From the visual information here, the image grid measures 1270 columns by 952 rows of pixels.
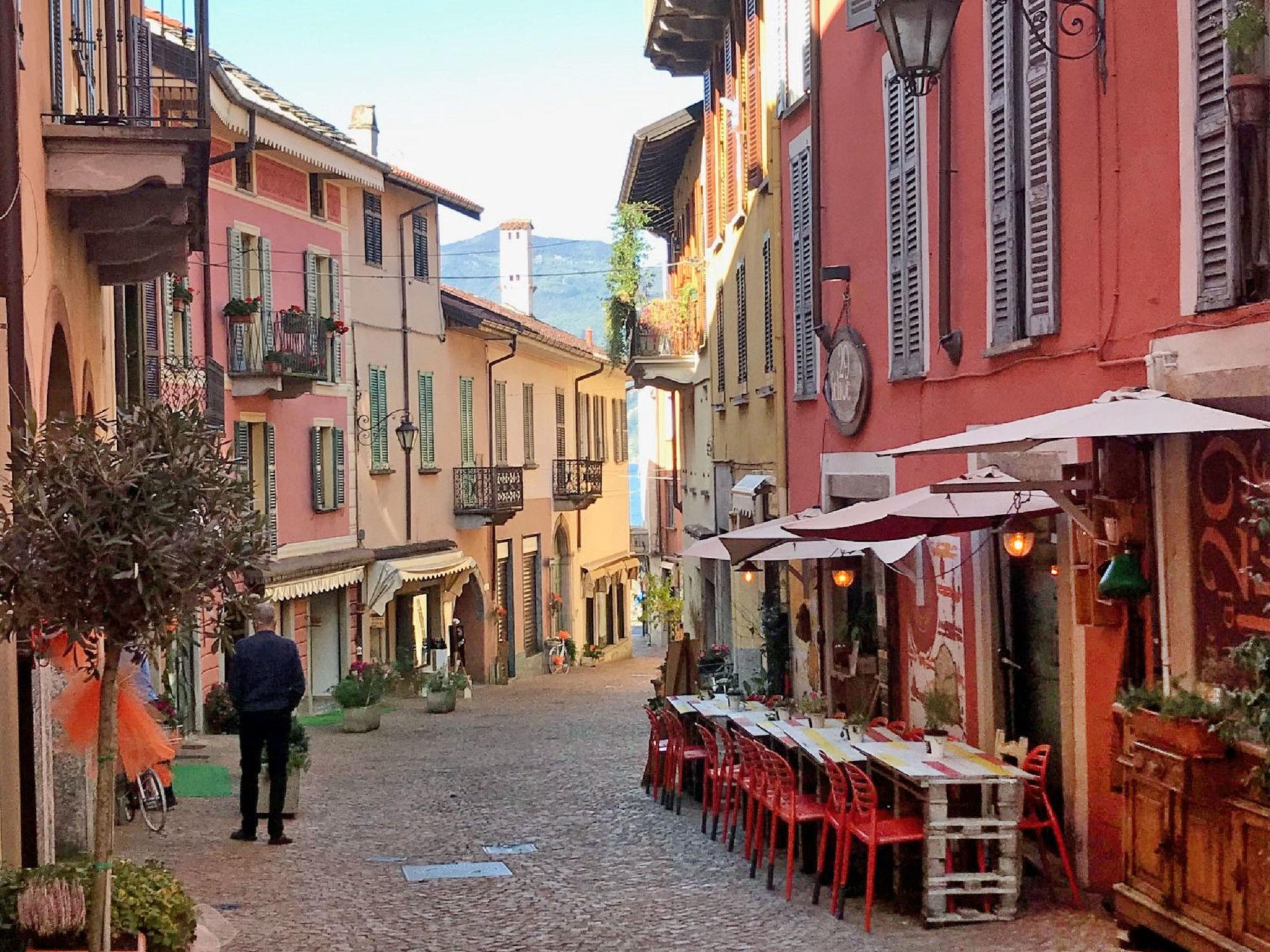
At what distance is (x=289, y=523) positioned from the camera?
2488 cm

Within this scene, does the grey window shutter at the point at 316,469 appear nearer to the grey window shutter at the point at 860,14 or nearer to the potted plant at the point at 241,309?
the potted plant at the point at 241,309

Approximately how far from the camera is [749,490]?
61.5 feet

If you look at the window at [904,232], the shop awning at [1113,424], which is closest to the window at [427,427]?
the window at [904,232]

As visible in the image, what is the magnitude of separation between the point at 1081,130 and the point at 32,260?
218 inches

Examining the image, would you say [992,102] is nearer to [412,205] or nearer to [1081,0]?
[1081,0]

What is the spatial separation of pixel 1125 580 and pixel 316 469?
62.7ft

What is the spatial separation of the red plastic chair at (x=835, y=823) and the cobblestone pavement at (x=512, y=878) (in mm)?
167

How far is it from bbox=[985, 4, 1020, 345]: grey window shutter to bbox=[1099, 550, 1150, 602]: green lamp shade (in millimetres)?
2351

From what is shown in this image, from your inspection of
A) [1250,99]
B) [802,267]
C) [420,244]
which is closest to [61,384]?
[1250,99]

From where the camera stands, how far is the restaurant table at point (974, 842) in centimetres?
842

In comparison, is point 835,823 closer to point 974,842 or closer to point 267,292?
point 974,842

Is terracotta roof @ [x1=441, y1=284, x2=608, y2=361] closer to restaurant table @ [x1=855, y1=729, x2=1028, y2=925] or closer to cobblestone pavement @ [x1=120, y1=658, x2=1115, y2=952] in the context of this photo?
cobblestone pavement @ [x1=120, y1=658, x2=1115, y2=952]

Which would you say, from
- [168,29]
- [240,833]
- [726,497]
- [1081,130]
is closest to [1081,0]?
[1081,130]

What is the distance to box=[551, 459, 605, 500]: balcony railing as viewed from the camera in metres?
39.0
